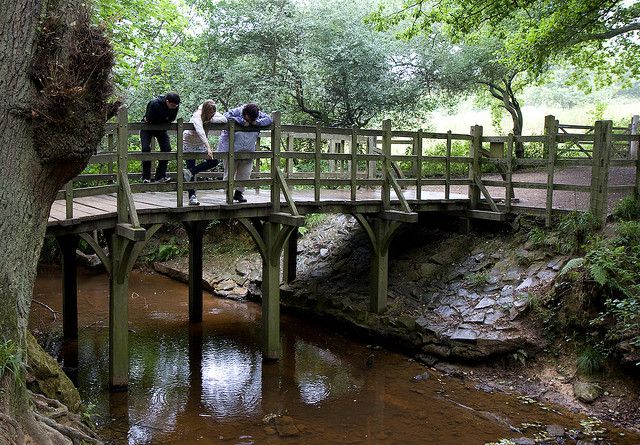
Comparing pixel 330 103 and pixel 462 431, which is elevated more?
pixel 330 103

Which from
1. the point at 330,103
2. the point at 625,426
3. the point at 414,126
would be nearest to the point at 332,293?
the point at 625,426

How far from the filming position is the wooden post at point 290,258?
14.6 metres

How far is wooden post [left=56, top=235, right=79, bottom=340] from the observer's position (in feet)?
36.4

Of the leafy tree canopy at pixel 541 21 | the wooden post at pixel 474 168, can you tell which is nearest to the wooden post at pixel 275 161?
the wooden post at pixel 474 168

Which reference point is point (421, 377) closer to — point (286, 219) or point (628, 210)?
point (286, 219)

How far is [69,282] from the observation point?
1130 cm

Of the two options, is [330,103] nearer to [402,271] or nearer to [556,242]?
[402,271]

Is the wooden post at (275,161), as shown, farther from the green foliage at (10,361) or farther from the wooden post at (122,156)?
the green foliage at (10,361)

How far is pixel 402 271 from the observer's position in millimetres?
13062

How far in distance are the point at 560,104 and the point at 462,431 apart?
4409cm

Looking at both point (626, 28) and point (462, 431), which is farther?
point (626, 28)

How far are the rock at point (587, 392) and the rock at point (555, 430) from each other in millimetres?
827

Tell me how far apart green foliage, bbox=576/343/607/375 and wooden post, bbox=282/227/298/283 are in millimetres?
7317

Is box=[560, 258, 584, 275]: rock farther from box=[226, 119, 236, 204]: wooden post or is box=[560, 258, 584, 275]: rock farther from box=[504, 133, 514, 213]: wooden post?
box=[226, 119, 236, 204]: wooden post
